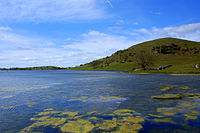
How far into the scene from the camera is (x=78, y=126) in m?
14.7

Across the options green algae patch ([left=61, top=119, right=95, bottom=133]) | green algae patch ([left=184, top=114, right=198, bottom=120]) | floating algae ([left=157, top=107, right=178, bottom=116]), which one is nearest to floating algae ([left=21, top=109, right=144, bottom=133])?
green algae patch ([left=61, top=119, right=95, bottom=133])

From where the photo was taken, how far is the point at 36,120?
1648 cm

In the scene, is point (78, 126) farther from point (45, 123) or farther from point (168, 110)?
point (168, 110)

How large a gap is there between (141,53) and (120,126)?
117 meters

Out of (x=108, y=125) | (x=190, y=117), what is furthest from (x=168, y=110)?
(x=108, y=125)

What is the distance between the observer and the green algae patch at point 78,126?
1379cm

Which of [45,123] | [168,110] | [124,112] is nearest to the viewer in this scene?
[45,123]

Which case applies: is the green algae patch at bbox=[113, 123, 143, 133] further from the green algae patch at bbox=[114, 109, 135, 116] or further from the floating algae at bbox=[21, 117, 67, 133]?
the floating algae at bbox=[21, 117, 67, 133]

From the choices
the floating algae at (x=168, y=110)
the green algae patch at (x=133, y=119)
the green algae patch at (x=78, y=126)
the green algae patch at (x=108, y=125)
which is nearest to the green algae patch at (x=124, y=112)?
the green algae patch at (x=133, y=119)

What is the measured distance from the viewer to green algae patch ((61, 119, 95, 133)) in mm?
13789

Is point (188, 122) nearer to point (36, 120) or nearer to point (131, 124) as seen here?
point (131, 124)

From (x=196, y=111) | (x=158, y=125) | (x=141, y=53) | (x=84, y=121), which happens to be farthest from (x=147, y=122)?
(x=141, y=53)

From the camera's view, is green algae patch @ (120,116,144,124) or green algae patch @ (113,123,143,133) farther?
green algae patch @ (120,116,144,124)

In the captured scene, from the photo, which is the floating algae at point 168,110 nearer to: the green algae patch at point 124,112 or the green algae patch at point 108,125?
the green algae patch at point 124,112
